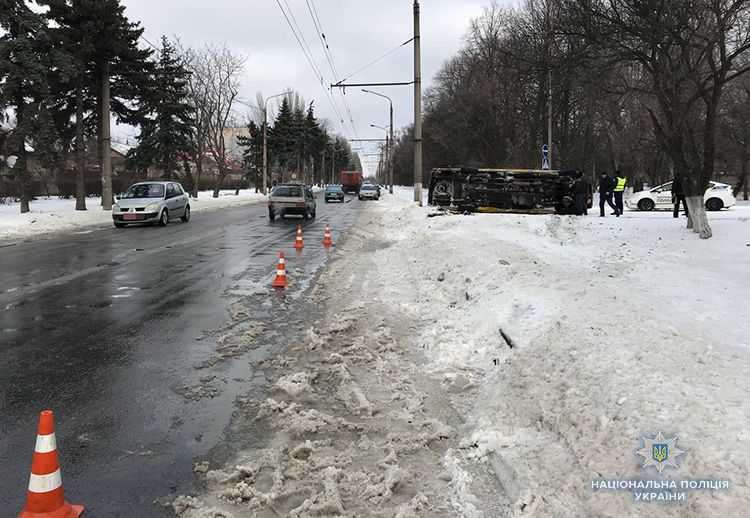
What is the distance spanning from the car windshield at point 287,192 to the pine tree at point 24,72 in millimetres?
10013

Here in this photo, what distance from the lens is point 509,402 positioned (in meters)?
4.26

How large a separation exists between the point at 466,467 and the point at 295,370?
2.32 m

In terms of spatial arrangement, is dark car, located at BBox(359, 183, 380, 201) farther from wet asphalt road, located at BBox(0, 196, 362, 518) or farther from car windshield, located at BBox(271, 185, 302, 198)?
wet asphalt road, located at BBox(0, 196, 362, 518)

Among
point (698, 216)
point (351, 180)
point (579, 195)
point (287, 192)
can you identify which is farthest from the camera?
point (351, 180)

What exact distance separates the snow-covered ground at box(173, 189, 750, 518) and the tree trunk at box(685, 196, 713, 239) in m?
2.32

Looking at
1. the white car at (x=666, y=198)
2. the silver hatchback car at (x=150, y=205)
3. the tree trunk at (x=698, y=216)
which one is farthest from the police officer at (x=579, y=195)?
the silver hatchback car at (x=150, y=205)

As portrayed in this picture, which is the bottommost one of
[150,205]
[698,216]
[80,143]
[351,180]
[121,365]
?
[121,365]

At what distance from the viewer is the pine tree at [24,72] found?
21438mm

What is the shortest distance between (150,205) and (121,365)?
17134mm

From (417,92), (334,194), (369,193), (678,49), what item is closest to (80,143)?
(417,92)

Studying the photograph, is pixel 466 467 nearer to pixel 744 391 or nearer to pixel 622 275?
pixel 744 391

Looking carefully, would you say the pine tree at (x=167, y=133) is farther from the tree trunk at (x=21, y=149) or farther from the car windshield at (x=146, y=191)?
the car windshield at (x=146, y=191)

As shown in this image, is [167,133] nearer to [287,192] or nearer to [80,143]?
[80,143]

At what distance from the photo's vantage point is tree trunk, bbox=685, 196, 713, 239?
10.4 m
